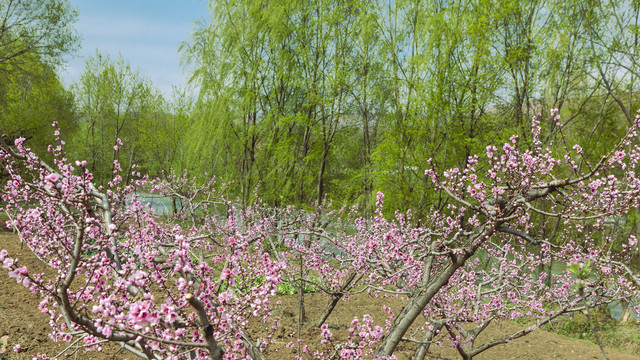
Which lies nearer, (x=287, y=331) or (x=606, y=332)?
(x=287, y=331)

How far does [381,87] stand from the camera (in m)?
14.9

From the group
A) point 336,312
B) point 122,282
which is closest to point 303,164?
point 336,312

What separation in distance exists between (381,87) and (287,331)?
1110 centimetres

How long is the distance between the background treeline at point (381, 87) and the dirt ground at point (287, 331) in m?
4.94

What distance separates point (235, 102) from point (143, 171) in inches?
878

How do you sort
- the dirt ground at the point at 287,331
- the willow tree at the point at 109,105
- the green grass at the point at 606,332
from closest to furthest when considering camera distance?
1. the dirt ground at the point at 287,331
2. the green grass at the point at 606,332
3. the willow tree at the point at 109,105

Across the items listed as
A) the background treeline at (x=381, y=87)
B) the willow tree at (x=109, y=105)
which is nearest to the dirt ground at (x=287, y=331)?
the background treeline at (x=381, y=87)

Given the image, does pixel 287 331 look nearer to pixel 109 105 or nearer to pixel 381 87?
pixel 381 87

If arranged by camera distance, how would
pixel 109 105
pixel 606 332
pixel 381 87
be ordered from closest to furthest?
pixel 606 332, pixel 381 87, pixel 109 105

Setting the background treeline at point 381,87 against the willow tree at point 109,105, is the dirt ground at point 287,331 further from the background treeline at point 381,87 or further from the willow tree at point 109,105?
the willow tree at point 109,105

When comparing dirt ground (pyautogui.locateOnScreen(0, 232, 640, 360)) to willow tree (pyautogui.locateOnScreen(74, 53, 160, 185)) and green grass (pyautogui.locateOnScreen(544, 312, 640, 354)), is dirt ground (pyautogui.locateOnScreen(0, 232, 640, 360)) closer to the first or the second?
green grass (pyautogui.locateOnScreen(544, 312, 640, 354))

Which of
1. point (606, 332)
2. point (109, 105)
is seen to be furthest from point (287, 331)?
point (109, 105)

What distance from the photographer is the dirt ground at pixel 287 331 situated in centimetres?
503

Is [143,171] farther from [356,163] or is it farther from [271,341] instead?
[271,341]
